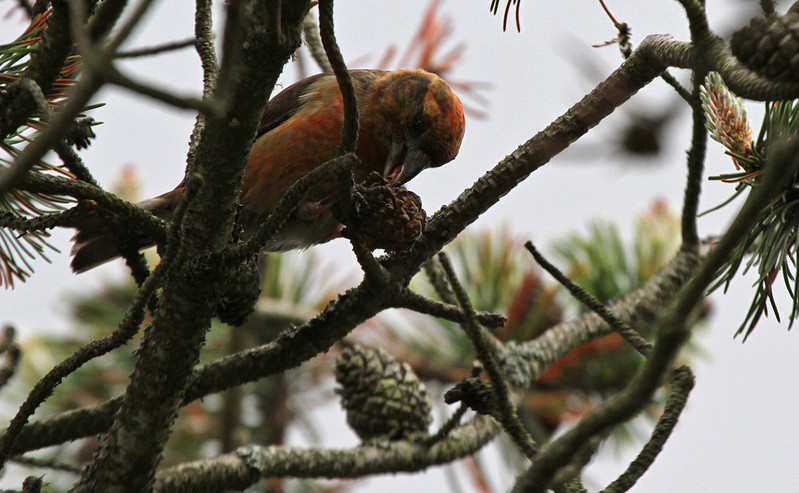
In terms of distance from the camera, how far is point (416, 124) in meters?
3.14

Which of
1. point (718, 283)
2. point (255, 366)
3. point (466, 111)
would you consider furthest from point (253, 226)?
point (718, 283)

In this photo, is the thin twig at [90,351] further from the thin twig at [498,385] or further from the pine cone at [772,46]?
the pine cone at [772,46]

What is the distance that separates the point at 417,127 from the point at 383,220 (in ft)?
4.43

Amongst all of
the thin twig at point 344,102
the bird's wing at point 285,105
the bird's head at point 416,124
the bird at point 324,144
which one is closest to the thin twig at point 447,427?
the thin twig at point 344,102

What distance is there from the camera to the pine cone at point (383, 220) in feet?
6.12

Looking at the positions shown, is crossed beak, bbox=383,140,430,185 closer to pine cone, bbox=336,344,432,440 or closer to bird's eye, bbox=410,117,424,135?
bird's eye, bbox=410,117,424,135

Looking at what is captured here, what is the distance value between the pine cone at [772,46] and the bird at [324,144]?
1601 mm

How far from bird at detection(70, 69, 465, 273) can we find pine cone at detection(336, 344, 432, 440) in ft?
1.57

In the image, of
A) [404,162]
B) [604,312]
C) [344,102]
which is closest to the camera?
[344,102]

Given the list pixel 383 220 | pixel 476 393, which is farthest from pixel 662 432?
pixel 383 220

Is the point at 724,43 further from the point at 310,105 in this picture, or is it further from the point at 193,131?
the point at 310,105

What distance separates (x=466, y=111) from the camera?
3.75 meters

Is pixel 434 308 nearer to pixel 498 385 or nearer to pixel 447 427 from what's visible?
pixel 498 385

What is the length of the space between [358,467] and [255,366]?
1.89 ft
